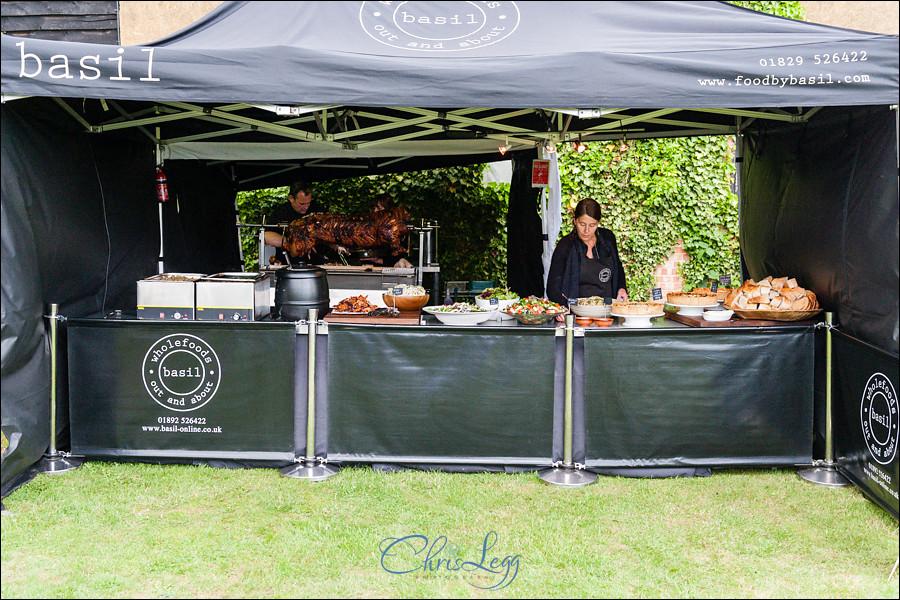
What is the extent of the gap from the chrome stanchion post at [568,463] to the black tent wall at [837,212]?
5.43 feet

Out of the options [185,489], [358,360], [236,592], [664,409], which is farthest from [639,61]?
[185,489]

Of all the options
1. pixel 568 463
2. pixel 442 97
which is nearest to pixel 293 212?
pixel 442 97

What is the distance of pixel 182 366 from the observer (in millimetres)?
4590

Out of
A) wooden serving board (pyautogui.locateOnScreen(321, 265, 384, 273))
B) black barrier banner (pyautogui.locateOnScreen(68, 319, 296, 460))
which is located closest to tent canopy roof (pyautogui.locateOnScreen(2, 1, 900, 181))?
black barrier banner (pyautogui.locateOnScreen(68, 319, 296, 460))

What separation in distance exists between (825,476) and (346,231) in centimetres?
461

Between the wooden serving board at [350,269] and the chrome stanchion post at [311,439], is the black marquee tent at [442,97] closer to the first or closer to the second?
the chrome stanchion post at [311,439]

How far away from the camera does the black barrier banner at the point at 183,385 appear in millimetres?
4586

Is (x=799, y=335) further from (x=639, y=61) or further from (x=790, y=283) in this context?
(x=639, y=61)

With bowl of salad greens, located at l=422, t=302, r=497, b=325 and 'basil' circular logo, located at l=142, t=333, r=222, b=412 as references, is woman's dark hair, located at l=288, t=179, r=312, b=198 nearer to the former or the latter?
'basil' circular logo, located at l=142, t=333, r=222, b=412

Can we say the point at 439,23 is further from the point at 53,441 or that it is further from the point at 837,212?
the point at 53,441

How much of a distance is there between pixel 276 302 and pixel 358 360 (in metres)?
0.74

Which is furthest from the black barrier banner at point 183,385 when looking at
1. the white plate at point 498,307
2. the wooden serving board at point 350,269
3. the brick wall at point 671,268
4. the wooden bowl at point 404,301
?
the brick wall at point 671,268

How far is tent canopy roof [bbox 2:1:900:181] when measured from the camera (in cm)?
369

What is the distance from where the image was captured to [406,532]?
381 centimetres
